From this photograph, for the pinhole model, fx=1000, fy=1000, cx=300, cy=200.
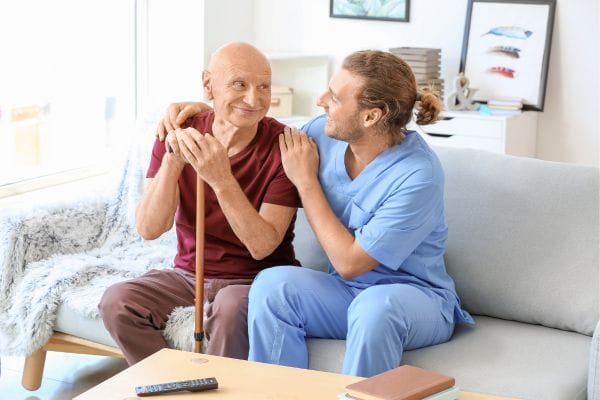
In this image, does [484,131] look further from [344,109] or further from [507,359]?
[507,359]

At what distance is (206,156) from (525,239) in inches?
33.9

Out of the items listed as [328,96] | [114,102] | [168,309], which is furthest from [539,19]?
[168,309]

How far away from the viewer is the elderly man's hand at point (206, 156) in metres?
2.39

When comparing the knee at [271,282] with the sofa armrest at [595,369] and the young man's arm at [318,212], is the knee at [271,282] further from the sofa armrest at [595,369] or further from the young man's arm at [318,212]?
the sofa armrest at [595,369]

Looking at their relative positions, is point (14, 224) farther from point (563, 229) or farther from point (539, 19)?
point (539, 19)

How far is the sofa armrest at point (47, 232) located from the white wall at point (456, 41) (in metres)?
1.98

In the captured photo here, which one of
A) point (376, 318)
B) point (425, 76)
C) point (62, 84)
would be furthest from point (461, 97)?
point (376, 318)

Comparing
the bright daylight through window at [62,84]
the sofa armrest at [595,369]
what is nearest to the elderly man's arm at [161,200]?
the sofa armrest at [595,369]

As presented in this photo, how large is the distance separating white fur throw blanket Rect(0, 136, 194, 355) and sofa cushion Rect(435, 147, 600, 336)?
2.45 ft

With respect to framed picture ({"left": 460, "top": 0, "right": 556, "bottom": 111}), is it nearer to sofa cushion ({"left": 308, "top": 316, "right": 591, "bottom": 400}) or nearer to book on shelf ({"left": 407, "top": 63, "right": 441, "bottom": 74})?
book on shelf ({"left": 407, "top": 63, "right": 441, "bottom": 74})

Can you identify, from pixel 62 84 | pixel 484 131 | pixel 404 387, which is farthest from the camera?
pixel 484 131

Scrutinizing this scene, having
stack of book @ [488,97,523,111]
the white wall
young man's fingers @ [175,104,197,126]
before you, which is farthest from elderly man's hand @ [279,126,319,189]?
the white wall

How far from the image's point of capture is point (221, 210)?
8.51 feet

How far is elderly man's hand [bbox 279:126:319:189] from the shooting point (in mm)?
2492
